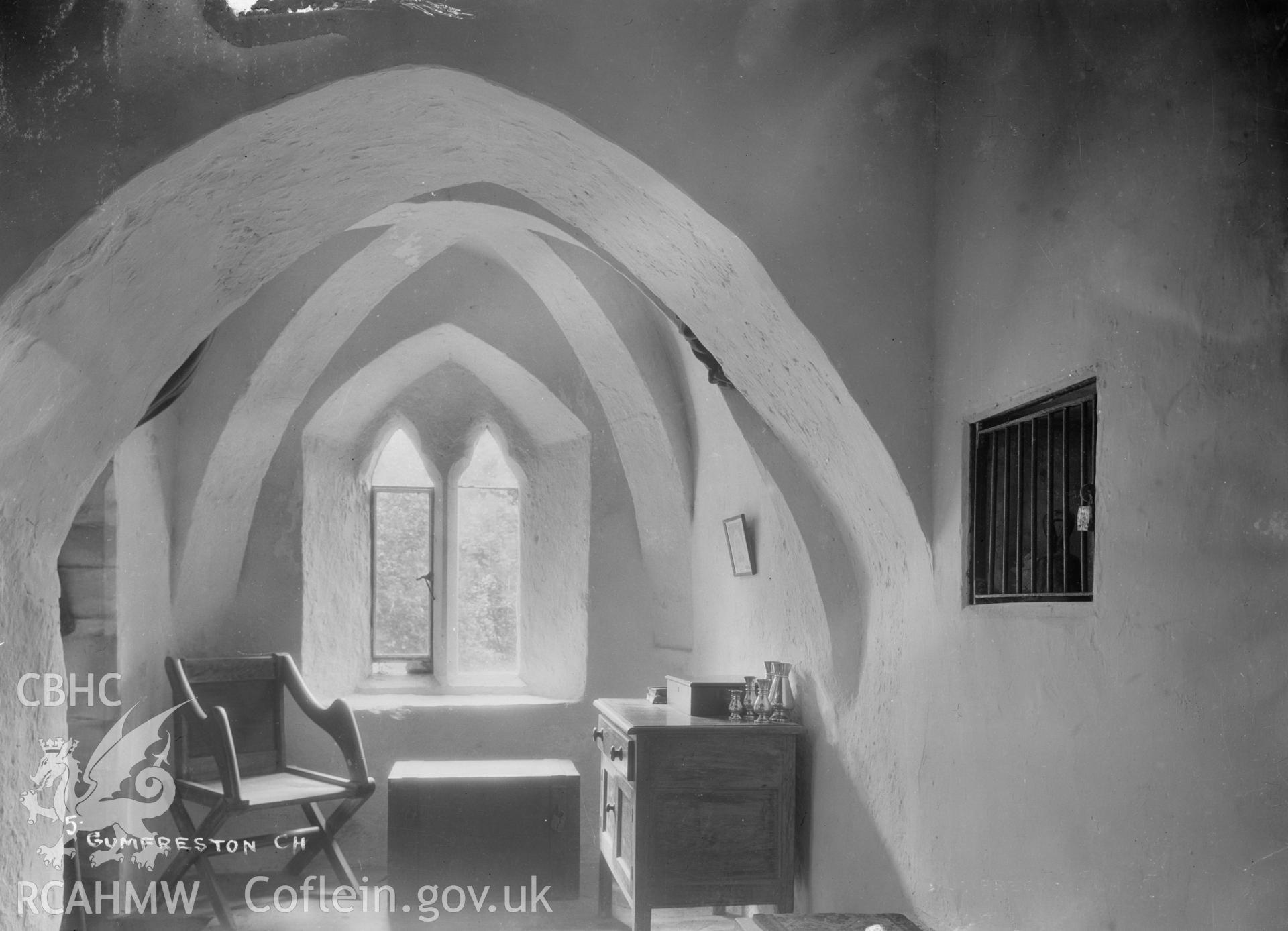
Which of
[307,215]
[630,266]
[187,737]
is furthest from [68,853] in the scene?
[630,266]

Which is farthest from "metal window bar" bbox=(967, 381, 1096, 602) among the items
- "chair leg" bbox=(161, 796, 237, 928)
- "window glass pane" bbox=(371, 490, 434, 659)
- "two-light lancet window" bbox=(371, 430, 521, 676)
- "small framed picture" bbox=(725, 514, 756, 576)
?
"window glass pane" bbox=(371, 490, 434, 659)

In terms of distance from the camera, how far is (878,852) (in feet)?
11.4

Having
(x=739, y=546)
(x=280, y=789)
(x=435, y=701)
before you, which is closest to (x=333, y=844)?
(x=280, y=789)

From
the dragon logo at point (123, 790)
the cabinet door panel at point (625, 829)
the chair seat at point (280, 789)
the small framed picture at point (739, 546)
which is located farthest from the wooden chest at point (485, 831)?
the small framed picture at point (739, 546)

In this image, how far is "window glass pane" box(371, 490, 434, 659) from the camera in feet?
23.2

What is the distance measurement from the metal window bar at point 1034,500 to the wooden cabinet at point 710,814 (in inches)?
58.6

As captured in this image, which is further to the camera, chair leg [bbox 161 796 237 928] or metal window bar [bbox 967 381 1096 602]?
chair leg [bbox 161 796 237 928]

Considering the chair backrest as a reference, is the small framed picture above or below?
above

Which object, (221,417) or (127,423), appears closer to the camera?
(127,423)

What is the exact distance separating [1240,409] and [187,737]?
204 inches

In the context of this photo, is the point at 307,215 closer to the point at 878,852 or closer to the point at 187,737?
the point at 878,852

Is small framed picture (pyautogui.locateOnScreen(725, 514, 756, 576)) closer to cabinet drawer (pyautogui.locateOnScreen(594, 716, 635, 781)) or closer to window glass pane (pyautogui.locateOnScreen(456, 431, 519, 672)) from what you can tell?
cabinet drawer (pyautogui.locateOnScreen(594, 716, 635, 781))

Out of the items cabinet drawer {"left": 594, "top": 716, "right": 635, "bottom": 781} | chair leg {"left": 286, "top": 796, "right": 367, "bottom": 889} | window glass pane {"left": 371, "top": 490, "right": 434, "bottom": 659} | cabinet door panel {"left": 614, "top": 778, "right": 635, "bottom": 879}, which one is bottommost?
chair leg {"left": 286, "top": 796, "right": 367, "bottom": 889}

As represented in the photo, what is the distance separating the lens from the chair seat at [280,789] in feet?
17.8
